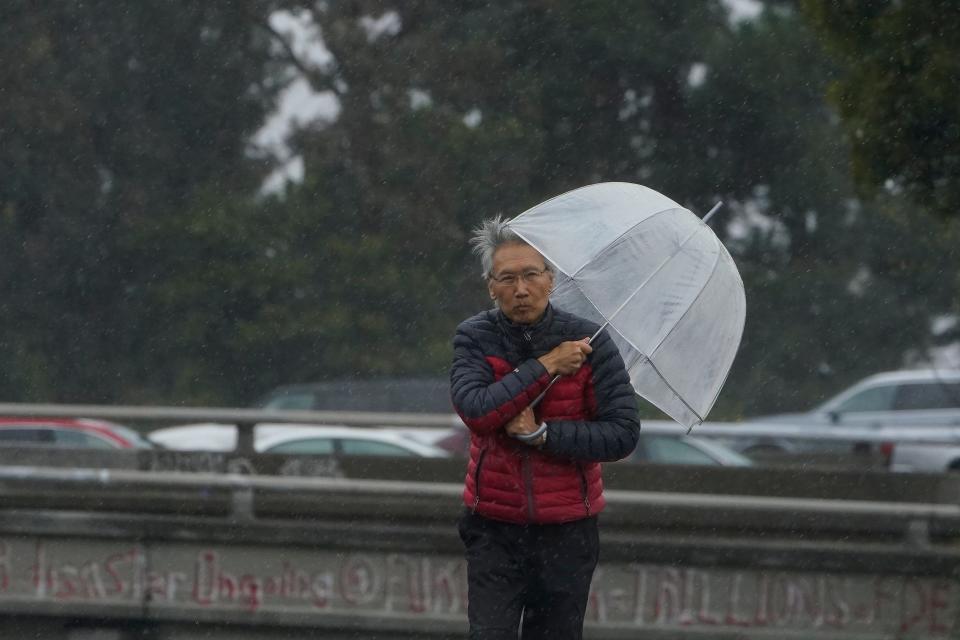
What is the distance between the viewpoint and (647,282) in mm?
4219

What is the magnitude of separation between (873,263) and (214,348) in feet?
32.2

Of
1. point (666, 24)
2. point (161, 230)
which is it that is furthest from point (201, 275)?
point (666, 24)

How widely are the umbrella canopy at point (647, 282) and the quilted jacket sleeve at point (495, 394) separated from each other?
1.17 ft

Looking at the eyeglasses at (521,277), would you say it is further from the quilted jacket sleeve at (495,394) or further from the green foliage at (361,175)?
the green foliage at (361,175)

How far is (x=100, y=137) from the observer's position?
21.2m

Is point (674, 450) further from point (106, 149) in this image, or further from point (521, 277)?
point (521, 277)

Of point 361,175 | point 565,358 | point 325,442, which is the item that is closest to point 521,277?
point 565,358

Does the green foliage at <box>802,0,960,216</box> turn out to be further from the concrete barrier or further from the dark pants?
the dark pants

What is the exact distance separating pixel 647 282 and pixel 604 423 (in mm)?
455

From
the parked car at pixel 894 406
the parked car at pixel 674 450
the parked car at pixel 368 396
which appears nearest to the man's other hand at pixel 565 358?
the parked car at pixel 674 450

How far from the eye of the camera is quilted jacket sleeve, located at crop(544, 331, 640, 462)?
396 cm

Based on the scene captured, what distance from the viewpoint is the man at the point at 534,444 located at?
3.99 m

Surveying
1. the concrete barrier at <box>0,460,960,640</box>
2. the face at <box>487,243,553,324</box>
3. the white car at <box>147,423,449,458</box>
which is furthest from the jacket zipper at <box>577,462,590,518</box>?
the white car at <box>147,423,449,458</box>

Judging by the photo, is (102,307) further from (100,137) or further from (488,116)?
(488,116)
